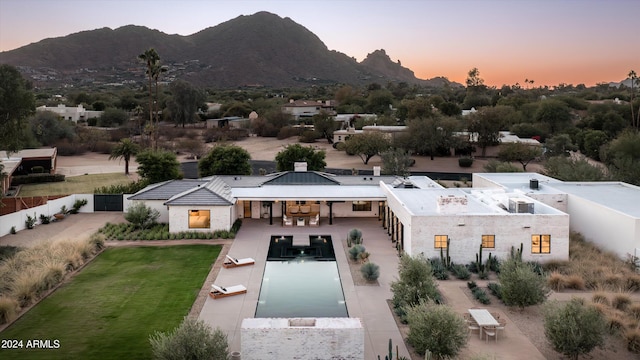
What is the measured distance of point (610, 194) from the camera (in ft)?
96.1

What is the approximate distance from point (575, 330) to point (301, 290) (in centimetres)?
982

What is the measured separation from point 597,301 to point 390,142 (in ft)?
157

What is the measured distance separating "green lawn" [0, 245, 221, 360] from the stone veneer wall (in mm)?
3335

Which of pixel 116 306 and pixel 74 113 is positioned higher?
pixel 74 113

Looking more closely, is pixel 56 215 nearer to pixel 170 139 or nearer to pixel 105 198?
pixel 105 198

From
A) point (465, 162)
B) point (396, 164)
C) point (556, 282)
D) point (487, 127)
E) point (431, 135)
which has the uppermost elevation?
point (487, 127)

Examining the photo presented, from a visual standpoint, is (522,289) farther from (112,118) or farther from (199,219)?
(112,118)

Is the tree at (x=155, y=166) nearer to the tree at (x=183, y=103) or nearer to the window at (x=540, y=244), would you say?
the window at (x=540, y=244)

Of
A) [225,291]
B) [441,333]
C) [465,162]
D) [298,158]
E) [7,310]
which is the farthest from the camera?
[465,162]

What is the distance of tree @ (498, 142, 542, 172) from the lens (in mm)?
58125

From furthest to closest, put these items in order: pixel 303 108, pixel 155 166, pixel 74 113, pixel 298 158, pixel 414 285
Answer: pixel 303 108
pixel 74 113
pixel 298 158
pixel 155 166
pixel 414 285

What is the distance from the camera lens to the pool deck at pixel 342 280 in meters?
16.2

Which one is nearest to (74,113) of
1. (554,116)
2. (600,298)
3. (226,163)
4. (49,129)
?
(49,129)

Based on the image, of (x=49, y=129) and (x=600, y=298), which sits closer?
(x=600, y=298)
